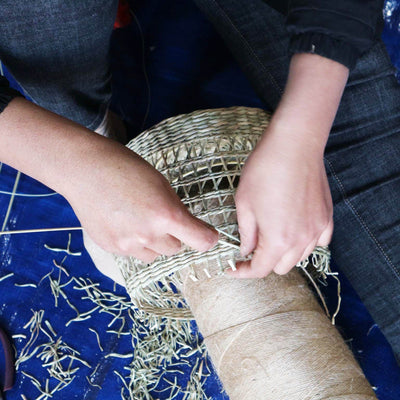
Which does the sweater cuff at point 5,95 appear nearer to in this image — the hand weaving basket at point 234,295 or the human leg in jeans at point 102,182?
the human leg in jeans at point 102,182

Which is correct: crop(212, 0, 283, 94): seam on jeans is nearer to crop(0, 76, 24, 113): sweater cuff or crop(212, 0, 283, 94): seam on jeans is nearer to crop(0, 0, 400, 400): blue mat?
crop(0, 0, 400, 400): blue mat

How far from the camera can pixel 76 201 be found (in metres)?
0.66

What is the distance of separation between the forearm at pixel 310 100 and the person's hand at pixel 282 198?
0.01 metres

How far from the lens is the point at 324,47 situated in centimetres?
66

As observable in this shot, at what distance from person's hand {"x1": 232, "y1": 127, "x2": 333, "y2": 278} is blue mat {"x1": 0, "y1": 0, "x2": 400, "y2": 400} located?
523mm

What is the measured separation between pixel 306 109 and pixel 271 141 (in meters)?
0.07

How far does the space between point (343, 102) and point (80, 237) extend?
0.71 metres

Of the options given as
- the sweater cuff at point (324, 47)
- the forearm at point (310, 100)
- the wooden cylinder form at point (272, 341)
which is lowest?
the wooden cylinder form at point (272, 341)

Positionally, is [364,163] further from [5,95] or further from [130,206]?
[5,95]

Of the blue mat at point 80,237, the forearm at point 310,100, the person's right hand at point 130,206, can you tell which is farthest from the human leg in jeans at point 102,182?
the blue mat at point 80,237

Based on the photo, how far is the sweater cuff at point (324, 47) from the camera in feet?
2.17

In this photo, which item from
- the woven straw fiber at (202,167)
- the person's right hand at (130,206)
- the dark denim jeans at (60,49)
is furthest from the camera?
the dark denim jeans at (60,49)

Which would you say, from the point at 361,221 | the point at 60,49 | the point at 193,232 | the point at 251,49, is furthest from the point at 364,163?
the point at 60,49

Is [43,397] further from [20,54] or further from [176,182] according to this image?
[20,54]
